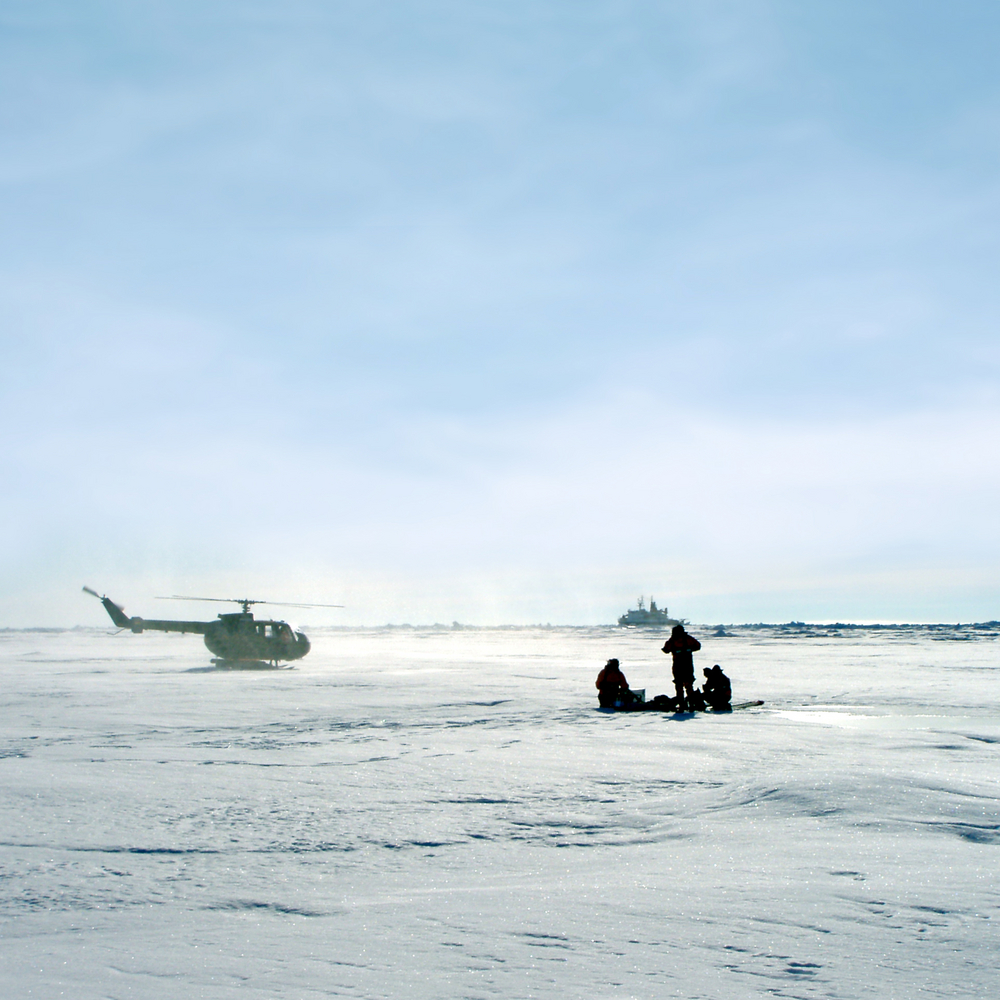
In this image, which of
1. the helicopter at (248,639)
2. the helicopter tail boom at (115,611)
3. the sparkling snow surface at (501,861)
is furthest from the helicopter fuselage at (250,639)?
the sparkling snow surface at (501,861)

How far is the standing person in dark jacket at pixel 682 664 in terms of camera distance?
13391 millimetres

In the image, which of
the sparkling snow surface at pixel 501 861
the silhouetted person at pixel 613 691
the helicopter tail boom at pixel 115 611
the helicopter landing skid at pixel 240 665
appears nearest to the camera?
the sparkling snow surface at pixel 501 861

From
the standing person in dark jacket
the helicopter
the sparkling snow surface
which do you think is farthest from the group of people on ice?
the helicopter

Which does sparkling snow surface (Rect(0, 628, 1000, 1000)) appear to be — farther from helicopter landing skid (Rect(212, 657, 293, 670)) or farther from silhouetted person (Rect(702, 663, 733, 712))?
helicopter landing skid (Rect(212, 657, 293, 670))

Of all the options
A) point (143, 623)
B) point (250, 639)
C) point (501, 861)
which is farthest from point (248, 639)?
point (501, 861)

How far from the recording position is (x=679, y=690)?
1343 cm

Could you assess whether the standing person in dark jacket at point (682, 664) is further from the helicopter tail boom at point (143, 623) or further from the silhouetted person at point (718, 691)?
the helicopter tail boom at point (143, 623)

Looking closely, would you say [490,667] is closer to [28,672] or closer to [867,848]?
[28,672]

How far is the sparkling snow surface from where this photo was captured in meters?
3.20

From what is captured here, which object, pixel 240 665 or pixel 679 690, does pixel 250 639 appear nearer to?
pixel 240 665

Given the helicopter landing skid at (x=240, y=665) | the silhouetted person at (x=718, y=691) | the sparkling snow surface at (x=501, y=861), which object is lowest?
the helicopter landing skid at (x=240, y=665)

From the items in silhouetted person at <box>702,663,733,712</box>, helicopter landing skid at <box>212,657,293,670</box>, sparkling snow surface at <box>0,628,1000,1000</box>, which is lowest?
helicopter landing skid at <box>212,657,293,670</box>

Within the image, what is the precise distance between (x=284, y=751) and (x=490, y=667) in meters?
18.7

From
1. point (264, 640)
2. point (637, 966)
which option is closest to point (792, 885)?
point (637, 966)
